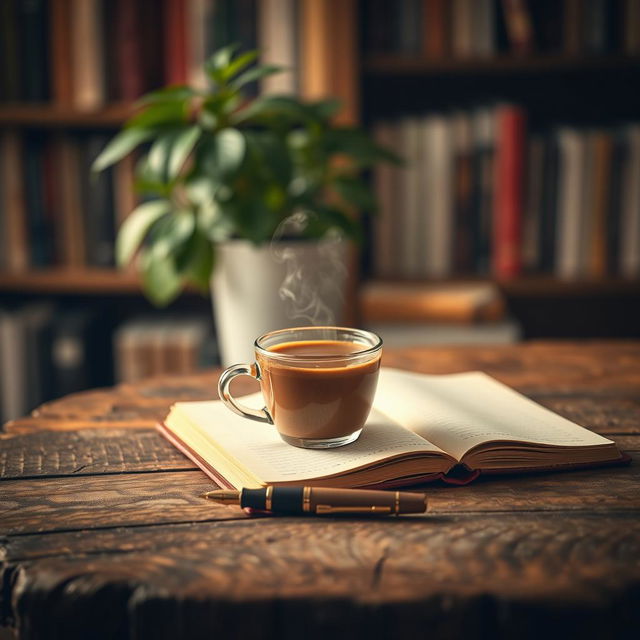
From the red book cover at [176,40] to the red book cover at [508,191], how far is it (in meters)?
0.75

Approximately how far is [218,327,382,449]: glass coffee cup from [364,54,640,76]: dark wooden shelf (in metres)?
1.26

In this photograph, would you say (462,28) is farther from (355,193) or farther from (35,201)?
(35,201)

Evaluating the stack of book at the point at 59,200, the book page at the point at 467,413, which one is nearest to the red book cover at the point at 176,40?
the stack of book at the point at 59,200

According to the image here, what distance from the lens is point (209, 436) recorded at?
2.80 ft

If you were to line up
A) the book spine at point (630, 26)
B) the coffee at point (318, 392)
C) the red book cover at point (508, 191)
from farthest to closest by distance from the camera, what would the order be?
1. the red book cover at point (508, 191)
2. the book spine at point (630, 26)
3. the coffee at point (318, 392)

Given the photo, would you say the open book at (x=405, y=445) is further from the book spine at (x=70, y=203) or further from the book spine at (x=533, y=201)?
the book spine at (x=70, y=203)

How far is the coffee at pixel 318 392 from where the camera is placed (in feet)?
2.67

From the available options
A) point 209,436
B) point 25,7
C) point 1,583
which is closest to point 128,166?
point 25,7

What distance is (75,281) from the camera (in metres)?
2.04

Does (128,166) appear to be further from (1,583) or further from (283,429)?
(1,583)

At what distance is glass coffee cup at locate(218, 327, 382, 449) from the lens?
815mm

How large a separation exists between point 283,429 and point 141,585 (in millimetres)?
266

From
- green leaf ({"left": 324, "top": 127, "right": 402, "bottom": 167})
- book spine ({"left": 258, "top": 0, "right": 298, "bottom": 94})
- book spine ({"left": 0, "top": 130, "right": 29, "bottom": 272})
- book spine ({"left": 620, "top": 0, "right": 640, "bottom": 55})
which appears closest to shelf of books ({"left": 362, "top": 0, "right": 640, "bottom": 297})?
book spine ({"left": 620, "top": 0, "right": 640, "bottom": 55})

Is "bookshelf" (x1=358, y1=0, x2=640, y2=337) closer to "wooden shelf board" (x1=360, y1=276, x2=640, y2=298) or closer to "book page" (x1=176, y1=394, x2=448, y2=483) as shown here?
"wooden shelf board" (x1=360, y1=276, x2=640, y2=298)
